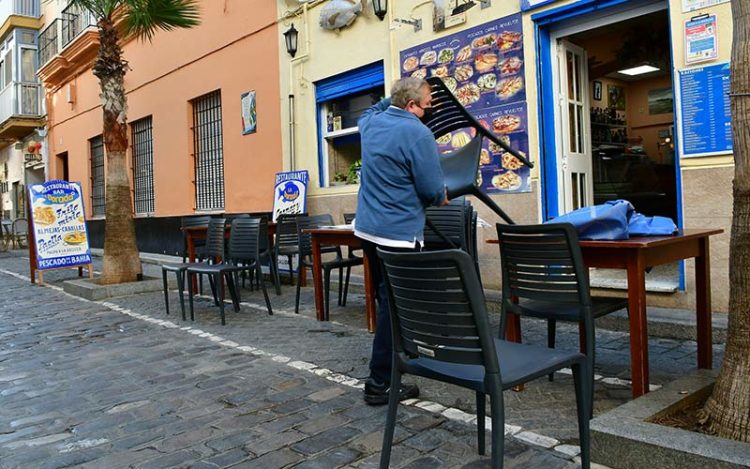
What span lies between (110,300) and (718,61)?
7321mm

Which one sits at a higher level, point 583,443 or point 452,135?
point 452,135

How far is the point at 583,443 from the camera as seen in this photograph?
237 cm

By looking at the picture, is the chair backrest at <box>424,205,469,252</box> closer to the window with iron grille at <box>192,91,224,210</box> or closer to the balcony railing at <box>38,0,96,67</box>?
the window with iron grille at <box>192,91,224,210</box>

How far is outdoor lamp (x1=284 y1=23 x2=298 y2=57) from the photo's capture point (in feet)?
30.8

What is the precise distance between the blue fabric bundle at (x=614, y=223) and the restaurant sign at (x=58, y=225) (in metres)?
8.70

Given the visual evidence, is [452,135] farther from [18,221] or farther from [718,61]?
[18,221]

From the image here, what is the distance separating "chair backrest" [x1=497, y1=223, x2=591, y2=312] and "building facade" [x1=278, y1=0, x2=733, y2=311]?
8.52ft

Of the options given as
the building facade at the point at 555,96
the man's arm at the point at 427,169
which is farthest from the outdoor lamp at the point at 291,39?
the man's arm at the point at 427,169

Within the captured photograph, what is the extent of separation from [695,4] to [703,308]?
2909 millimetres

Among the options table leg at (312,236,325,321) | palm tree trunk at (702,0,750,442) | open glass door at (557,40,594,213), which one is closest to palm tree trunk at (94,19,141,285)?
table leg at (312,236,325,321)

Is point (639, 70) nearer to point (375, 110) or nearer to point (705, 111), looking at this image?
point (705, 111)

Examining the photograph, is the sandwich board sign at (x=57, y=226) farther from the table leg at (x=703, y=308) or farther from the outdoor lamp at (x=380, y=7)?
the table leg at (x=703, y=308)

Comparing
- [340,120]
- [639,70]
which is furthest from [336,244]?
[639,70]

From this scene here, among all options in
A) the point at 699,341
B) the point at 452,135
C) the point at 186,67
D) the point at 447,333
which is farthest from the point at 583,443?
the point at 186,67
